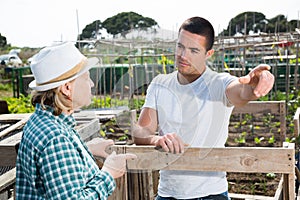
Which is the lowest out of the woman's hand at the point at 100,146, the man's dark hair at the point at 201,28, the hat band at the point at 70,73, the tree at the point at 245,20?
the woman's hand at the point at 100,146

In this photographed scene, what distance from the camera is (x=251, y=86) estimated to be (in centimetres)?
126

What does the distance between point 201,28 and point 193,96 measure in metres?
0.19

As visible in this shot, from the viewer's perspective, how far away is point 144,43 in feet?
4.11

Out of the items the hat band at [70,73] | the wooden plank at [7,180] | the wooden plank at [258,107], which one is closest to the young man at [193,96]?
the hat band at [70,73]

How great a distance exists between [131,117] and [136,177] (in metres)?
1.14

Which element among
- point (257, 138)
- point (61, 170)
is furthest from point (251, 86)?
point (257, 138)

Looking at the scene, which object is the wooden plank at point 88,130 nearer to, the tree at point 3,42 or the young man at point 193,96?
the young man at point 193,96

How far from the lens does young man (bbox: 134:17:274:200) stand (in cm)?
122

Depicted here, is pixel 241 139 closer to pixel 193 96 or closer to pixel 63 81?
pixel 193 96

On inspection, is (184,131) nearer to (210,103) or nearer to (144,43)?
(210,103)

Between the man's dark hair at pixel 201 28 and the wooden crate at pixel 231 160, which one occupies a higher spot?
the man's dark hair at pixel 201 28

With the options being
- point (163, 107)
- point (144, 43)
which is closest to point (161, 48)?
point (144, 43)

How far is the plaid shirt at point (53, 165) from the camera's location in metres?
1.12

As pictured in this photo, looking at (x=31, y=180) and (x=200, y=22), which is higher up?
(x=200, y=22)
